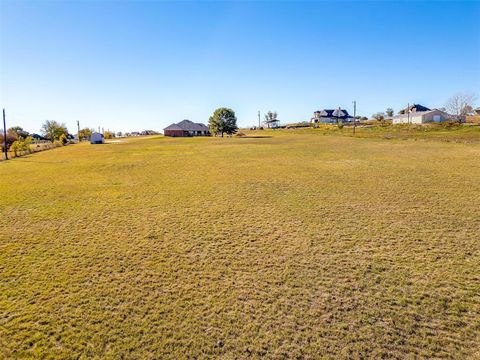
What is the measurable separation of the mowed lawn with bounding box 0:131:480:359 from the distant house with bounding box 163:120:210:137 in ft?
268

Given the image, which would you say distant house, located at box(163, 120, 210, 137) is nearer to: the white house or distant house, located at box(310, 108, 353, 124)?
distant house, located at box(310, 108, 353, 124)

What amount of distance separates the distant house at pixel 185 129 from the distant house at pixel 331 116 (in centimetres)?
5398

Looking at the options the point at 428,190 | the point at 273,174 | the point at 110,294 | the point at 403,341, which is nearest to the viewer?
the point at 403,341

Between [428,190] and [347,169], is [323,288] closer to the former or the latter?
[428,190]

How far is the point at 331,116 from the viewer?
118375 mm

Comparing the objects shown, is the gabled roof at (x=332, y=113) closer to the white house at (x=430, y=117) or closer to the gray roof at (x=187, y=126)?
the white house at (x=430, y=117)

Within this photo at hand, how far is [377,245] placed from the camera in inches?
311

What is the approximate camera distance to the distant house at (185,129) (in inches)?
3661

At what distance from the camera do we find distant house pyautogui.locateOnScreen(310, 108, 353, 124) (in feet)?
375

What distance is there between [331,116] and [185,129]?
212 feet

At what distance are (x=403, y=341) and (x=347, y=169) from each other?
16.6 m

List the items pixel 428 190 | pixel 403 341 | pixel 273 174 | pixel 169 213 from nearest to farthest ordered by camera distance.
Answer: pixel 403 341 → pixel 169 213 → pixel 428 190 → pixel 273 174

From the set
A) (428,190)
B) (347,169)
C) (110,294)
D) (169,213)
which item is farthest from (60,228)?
(347,169)

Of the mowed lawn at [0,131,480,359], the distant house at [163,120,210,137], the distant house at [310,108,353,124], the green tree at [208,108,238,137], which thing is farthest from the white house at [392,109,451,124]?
the mowed lawn at [0,131,480,359]
